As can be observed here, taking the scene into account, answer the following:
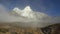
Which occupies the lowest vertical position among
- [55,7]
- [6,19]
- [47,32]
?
[47,32]

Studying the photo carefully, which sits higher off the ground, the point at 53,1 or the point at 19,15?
the point at 53,1

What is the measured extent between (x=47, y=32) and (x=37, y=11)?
710mm

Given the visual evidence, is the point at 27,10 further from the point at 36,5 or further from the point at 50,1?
the point at 50,1

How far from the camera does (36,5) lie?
5355mm

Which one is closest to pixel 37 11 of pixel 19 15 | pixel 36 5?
pixel 36 5

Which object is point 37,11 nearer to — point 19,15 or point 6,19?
point 19,15

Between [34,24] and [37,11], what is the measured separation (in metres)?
0.41

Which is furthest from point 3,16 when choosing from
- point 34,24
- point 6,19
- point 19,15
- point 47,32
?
point 47,32

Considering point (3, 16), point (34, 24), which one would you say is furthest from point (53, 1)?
point (3, 16)

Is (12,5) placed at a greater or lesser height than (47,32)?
greater

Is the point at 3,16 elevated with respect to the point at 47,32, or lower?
elevated

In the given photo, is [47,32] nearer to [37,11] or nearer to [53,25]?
[53,25]

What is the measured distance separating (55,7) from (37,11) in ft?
1.90

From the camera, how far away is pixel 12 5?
5.27 m
